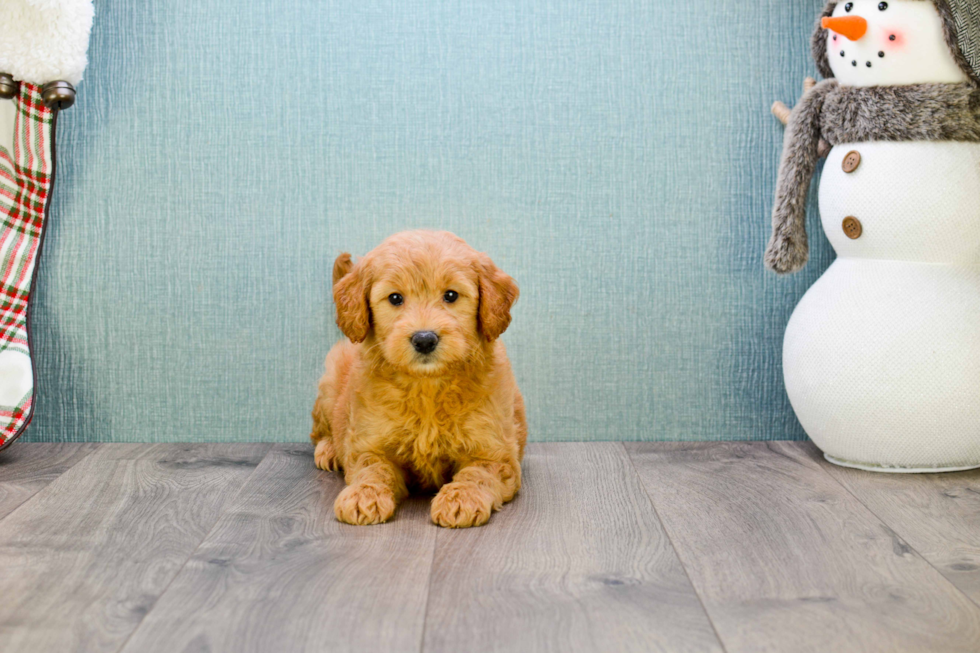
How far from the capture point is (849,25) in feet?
7.07

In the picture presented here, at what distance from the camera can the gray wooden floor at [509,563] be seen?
1.35 m

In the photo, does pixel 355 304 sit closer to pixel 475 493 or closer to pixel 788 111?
pixel 475 493

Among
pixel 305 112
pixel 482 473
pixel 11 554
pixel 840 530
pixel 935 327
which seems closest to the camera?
pixel 11 554

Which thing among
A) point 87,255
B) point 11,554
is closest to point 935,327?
point 11,554

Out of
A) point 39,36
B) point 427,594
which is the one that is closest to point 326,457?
point 427,594

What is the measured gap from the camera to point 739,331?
2617mm

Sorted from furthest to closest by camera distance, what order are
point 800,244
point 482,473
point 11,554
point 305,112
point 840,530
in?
point 305,112 < point 800,244 < point 482,473 < point 840,530 < point 11,554

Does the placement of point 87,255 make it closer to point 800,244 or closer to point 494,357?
point 494,357

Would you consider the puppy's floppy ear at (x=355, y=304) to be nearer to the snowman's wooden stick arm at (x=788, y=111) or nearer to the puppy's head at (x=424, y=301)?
the puppy's head at (x=424, y=301)

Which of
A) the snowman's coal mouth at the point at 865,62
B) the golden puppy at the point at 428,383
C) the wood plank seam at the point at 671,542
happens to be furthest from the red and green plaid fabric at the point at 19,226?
the snowman's coal mouth at the point at 865,62

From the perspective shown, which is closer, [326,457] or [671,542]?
[671,542]

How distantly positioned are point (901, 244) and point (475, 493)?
126 centimetres

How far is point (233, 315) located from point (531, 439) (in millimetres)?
948

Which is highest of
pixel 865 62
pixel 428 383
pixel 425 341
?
pixel 865 62
